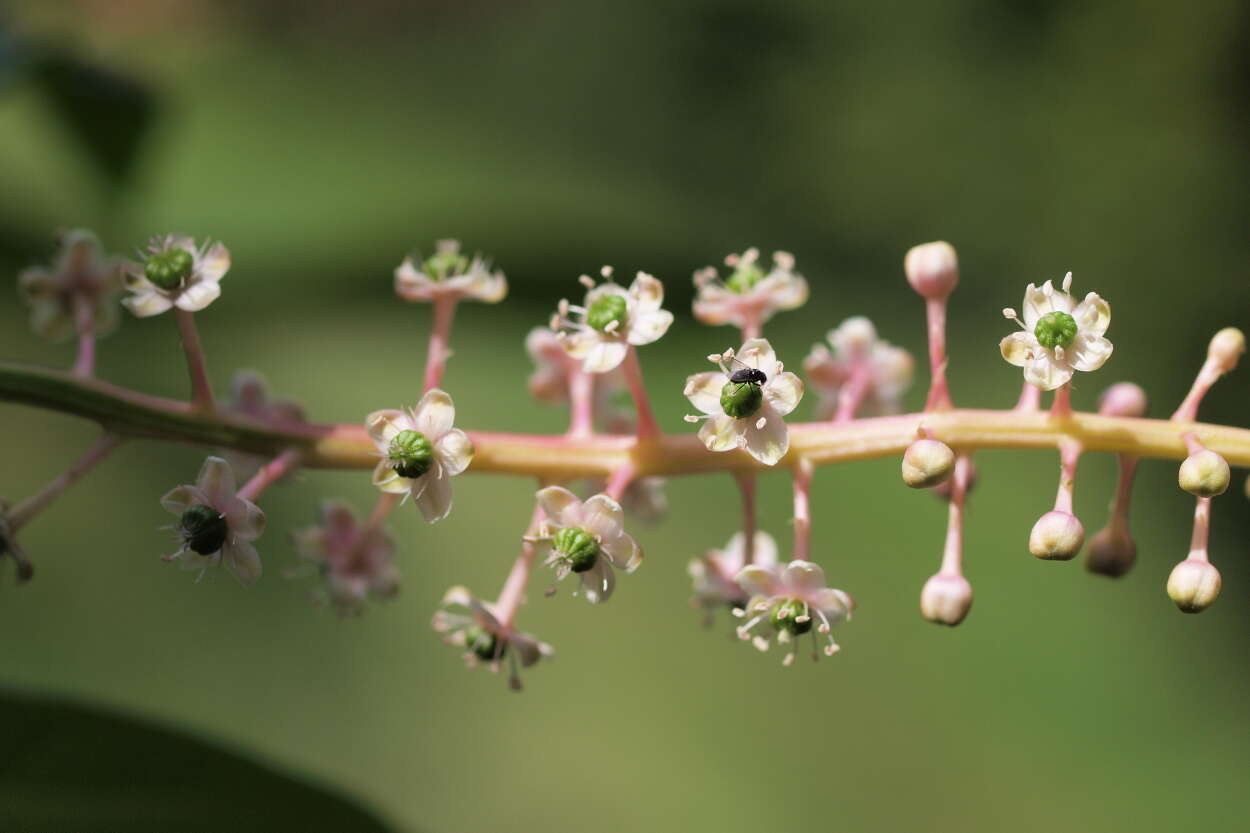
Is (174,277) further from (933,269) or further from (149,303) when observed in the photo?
(933,269)

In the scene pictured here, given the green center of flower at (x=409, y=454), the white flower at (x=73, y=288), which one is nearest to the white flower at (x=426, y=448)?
the green center of flower at (x=409, y=454)

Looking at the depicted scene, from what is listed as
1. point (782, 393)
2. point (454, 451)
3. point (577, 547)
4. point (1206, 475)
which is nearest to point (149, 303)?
point (454, 451)

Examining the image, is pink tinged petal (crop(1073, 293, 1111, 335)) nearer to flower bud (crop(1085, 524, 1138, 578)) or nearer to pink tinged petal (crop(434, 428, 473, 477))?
flower bud (crop(1085, 524, 1138, 578))

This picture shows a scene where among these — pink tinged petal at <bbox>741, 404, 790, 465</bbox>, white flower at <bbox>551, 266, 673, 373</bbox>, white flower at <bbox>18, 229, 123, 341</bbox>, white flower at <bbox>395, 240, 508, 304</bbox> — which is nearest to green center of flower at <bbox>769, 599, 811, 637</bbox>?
pink tinged petal at <bbox>741, 404, 790, 465</bbox>

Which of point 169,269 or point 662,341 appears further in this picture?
point 662,341

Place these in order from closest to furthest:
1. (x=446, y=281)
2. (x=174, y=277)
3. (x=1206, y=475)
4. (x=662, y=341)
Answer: (x=1206, y=475) < (x=174, y=277) < (x=446, y=281) < (x=662, y=341)

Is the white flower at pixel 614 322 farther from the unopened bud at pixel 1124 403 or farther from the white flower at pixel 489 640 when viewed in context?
the unopened bud at pixel 1124 403

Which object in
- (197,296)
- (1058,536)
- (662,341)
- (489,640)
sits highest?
(662,341)

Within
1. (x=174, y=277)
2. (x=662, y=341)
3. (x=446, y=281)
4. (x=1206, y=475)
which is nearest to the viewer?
(x=1206, y=475)

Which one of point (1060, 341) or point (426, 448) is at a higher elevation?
point (1060, 341)
